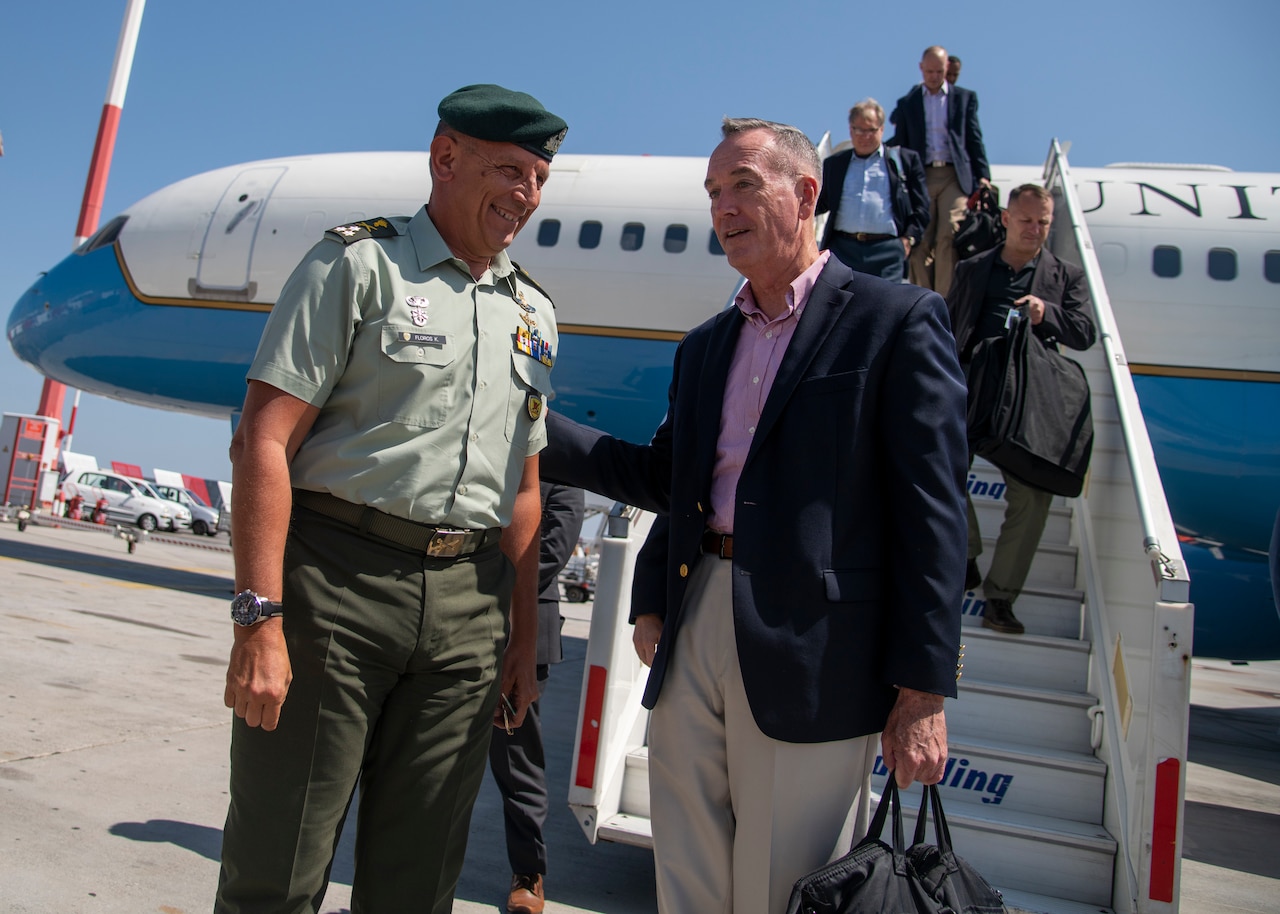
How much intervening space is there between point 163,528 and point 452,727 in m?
31.5

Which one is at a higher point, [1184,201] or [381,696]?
[1184,201]

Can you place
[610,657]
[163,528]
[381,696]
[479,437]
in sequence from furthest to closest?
[163,528] → [610,657] → [479,437] → [381,696]

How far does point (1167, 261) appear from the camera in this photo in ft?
24.2

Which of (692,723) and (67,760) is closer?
(692,723)

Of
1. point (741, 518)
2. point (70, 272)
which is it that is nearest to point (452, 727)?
point (741, 518)

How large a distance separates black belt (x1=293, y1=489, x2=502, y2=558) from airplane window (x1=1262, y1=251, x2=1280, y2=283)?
24.3 ft

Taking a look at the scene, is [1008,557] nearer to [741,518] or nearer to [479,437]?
[741,518]

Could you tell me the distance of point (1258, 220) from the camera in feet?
24.5

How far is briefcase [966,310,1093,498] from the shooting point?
4.00 meters

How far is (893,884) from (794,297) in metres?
1.14

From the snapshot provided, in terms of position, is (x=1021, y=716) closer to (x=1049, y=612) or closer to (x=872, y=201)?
(x=1049, y=612)

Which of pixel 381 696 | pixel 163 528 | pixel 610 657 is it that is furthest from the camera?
pixel 163 528

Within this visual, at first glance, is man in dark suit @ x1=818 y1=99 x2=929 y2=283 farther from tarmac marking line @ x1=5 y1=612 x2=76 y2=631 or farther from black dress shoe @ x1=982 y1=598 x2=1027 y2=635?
tarmac marking line @ x1=5 y1=612 x2=76 y2=631

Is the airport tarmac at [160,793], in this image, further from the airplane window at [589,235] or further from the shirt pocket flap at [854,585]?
the airplane window at [589,235]
